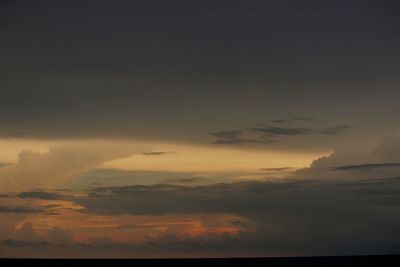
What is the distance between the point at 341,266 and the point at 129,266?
42.0 meters

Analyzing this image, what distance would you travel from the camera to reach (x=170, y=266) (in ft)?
375

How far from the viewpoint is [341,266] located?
125000 mm

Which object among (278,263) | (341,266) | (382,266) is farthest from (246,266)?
(382,266)

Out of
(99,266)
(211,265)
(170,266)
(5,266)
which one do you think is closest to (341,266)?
(211,265)

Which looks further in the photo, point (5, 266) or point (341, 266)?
point (341, 266)

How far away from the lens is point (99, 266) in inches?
4796

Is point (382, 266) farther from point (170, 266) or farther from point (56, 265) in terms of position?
point (56, 265)

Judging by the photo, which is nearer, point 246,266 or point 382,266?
point 382,266

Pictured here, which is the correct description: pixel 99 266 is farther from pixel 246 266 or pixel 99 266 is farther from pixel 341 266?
pixel 341 266

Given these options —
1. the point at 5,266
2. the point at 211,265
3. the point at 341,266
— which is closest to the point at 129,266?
the point at 211,265

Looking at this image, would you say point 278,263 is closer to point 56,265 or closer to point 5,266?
point 56,265

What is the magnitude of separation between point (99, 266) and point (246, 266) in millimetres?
29656

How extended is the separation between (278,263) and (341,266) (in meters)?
12.4

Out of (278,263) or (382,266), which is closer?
(382,266)
